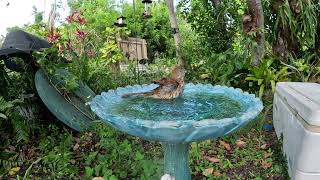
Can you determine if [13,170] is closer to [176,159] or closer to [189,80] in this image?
[176,159]

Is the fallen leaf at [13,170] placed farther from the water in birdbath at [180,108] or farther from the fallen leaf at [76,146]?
the water in birdbath at [180,108]

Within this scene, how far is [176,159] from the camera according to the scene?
2.54m

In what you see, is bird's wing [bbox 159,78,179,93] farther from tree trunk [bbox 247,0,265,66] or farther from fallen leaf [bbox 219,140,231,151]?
tree trunk [bbox 247,0,265,66]

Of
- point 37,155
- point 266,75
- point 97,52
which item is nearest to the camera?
point 37,155

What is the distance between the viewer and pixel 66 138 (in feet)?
12.1

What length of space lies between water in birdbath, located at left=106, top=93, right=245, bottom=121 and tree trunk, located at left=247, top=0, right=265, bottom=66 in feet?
8.46

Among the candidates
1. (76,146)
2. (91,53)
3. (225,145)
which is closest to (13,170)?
(76,146)

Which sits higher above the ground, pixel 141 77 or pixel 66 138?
pixel 141 77

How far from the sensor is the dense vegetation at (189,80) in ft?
10.3

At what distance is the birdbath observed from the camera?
1882 mm

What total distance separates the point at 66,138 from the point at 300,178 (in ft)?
7.26

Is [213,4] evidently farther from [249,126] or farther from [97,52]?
[249,126]

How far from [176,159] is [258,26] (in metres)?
3.06

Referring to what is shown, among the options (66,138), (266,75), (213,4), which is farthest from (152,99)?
(213,4)
